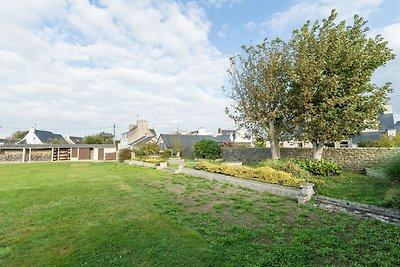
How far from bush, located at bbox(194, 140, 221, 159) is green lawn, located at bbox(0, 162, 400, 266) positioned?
17802 millimetres

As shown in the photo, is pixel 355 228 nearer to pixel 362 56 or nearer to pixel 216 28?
pixel 362 56

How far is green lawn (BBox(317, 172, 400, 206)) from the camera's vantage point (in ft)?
22.9

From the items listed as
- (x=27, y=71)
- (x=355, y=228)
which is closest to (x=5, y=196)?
(x=355, y=228)

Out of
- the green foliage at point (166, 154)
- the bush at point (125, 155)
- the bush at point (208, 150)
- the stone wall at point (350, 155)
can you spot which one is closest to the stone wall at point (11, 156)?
the bush at point (125, 155)

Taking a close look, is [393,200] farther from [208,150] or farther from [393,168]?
[208,150]

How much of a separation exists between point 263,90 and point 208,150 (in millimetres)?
12133

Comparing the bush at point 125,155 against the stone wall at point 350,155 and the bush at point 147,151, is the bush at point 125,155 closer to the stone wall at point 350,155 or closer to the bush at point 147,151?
the bush at point 147,151

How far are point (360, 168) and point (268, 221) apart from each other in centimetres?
1079

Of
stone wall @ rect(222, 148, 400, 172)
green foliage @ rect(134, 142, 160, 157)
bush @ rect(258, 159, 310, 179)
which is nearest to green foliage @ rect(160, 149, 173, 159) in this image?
green foliage @ rect(134, 142, 160, 157)

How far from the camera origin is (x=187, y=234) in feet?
15.6

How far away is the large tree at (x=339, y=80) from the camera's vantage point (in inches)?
485

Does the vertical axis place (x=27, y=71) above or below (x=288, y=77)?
above

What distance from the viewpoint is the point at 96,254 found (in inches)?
155

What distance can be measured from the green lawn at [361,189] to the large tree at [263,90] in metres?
5.37
